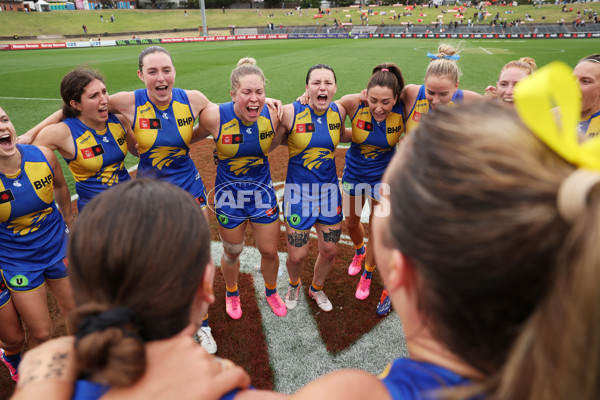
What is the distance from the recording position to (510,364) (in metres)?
0.75

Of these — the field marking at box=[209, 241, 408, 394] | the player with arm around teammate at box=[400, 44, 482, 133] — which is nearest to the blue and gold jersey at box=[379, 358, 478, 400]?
the field marking at box=[209, 241, 408, 394]

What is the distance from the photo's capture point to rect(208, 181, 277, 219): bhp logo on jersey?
3.65 metres

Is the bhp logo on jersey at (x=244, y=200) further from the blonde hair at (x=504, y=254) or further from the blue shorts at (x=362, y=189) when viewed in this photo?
the blonde hair at (x=504, y=254)

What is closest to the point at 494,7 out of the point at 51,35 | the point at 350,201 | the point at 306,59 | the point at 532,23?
the point at 532,23

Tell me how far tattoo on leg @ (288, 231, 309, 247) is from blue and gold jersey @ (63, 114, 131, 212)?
1938mm

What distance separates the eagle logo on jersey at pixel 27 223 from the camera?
2887 mm

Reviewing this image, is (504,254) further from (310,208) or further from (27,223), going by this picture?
(27,223)

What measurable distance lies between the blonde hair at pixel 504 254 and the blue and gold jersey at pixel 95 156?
11.4 feet

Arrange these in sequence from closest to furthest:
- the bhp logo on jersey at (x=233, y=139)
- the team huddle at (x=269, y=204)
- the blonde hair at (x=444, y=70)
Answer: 1. the team huddle at (x=269, y=204)
2. the blonde hair at (x=444, y=70)
3. the bhp logo on jersey at (x=233, y=139)

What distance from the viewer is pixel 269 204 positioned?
3.71 m

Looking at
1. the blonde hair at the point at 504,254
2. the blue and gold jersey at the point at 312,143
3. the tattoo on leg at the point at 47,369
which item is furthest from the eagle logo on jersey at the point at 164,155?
the blonde hair at the point at 504,254

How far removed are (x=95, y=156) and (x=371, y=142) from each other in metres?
2.91

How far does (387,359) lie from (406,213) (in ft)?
9.09

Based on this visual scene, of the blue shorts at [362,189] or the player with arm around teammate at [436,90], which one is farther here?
the blue shorts at [362,189]
